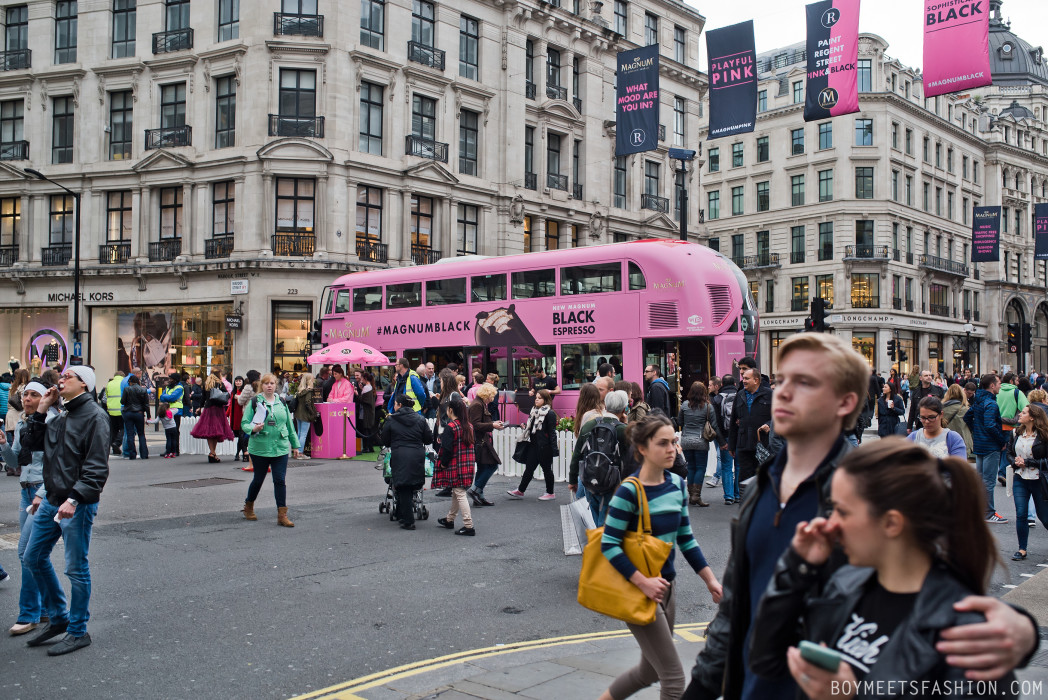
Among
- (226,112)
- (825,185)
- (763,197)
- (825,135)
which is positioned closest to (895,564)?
(226,112)

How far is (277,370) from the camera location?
1213 inches

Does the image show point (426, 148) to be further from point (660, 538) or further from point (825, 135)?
point (825, 135)

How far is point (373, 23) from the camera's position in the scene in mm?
32188

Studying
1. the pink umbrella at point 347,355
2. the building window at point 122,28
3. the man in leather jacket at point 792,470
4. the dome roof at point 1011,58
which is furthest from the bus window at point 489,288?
the dome roof at point 1011,58

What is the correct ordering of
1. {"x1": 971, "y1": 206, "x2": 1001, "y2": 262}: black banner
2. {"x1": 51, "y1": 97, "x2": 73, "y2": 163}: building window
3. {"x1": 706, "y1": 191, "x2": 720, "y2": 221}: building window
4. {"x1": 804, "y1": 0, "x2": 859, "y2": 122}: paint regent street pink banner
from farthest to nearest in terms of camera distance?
{"x1": 706, "y1": 191, "x2": 720, "y2": 221}: building window → {"x1": 971, "y1": 206, "x2": 1001, "y2": 262}: black banner → {"x1": 51, "y1": 97, "x2": 73, "y2": 163}: building window → {"x1": 804, "y1": 0, "x2": 859, "y2": 122}: paint regent street pink banner

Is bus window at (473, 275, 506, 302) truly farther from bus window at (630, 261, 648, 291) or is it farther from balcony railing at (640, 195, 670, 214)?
balcony railing at (640, 195, 670, 214)

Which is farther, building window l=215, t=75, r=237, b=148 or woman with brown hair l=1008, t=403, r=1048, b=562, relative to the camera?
building window l=215, t=75, r=237, b=148

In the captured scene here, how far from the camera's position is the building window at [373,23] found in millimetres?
31906

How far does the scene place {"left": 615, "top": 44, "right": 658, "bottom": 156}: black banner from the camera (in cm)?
2162

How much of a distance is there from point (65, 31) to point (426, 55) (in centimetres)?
1408

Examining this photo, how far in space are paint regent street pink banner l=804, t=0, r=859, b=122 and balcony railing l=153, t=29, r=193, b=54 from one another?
78.3 feet

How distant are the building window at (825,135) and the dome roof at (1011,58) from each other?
27.9 metres

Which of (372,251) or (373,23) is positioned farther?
(373,23)

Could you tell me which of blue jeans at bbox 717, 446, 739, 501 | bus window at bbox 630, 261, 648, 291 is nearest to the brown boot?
blue jeans at bbox 717, 446, 739, 501
